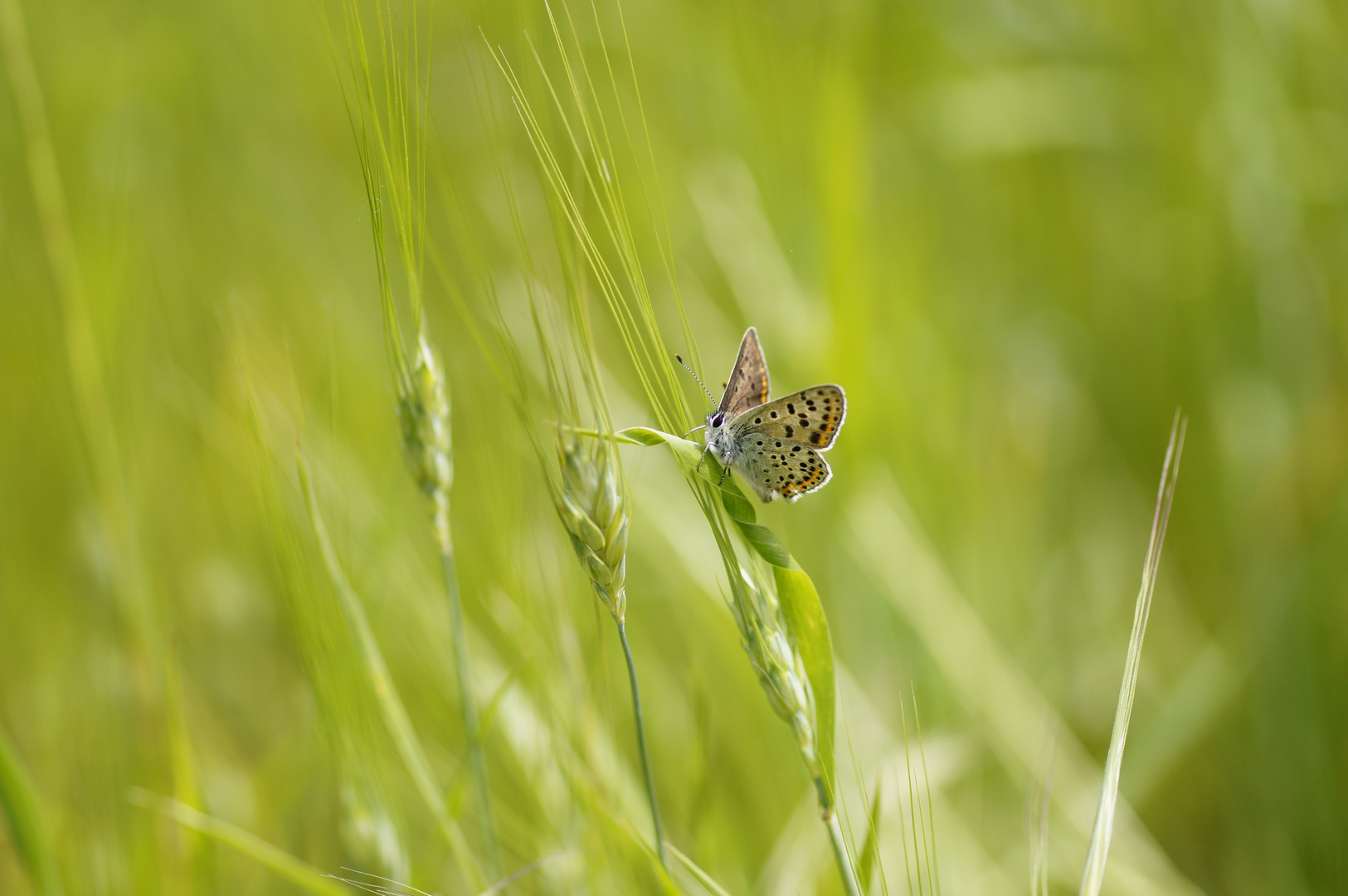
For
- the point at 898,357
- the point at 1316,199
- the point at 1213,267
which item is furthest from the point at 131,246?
the point at 1316,199

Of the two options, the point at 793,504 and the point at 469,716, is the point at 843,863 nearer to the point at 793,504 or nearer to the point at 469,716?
the point at 469,716

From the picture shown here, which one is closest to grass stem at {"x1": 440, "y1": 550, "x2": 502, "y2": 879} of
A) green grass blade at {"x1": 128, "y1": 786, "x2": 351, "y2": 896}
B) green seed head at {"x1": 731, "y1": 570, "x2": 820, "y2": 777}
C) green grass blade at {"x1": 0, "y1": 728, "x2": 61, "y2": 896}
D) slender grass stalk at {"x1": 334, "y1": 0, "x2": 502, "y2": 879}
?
slender grass stalk at {"x1": 334, "y1": 0, "x2": 502, "y2": 879}

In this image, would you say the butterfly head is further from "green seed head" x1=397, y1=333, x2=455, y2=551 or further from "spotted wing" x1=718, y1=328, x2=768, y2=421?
"green seed head" x1=397, y1=333, x2=455, y2=551

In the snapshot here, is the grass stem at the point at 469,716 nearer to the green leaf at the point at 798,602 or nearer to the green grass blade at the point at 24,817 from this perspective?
the green leaf at the point at 798,602

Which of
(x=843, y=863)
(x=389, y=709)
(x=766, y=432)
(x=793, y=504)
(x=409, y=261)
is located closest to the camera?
(x=843, y=863)

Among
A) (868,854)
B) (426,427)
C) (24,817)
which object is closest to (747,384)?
(426,427)

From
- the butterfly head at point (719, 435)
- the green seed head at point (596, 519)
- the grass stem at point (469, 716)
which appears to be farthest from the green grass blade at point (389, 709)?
the butterfly head at point (719, 435)
